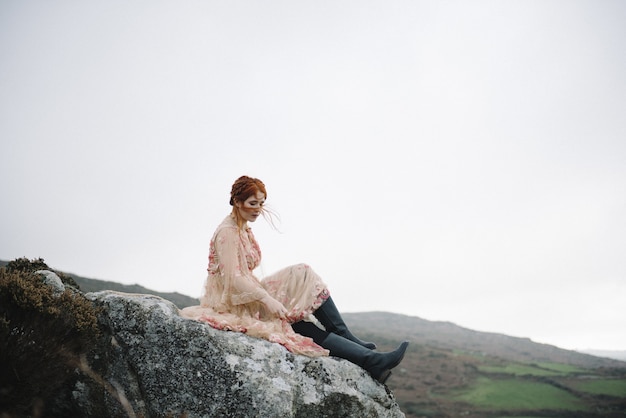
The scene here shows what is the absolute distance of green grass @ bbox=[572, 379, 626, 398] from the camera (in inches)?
985

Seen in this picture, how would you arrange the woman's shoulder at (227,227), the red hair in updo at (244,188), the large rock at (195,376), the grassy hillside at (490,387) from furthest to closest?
the grassy hillside at (490,387)
the red hair in updo at (244,188)
the woman's shoulder at (227,227)
the large rock at (195,376)

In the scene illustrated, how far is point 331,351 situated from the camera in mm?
4559

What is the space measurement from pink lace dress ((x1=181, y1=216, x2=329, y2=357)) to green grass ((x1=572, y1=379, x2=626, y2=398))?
3004 centimetres

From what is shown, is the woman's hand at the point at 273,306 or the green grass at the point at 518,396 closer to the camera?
the woman's hand at the point at 273,306

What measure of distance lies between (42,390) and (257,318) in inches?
87.6

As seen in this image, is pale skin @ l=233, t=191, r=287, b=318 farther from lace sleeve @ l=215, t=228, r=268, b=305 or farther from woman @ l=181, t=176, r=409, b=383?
lace sleeve @ l=215, t=228, r=268, b=305

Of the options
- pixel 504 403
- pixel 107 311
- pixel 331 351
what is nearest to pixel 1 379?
pixel 107 311

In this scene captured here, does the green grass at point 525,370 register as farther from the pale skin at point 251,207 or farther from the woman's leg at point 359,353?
the pale skin at point 251,207

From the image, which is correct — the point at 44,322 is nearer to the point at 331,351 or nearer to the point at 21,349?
the point at 21,349

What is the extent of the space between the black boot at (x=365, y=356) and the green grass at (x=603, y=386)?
1154 inches

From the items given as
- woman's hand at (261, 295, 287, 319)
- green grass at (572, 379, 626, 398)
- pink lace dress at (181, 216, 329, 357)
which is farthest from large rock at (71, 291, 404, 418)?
green grass at (572, 379, 626, 398)

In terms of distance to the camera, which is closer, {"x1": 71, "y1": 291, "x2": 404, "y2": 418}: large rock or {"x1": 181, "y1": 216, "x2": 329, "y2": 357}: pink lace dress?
{"x1": 71, "y1": 291, "x2": 404, "y2": 418}: large rock

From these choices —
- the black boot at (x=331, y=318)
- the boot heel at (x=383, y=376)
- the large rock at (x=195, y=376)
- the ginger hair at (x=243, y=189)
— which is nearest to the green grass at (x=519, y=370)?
the boot heel at (x=383, y=376)

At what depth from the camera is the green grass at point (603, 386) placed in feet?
82.1
